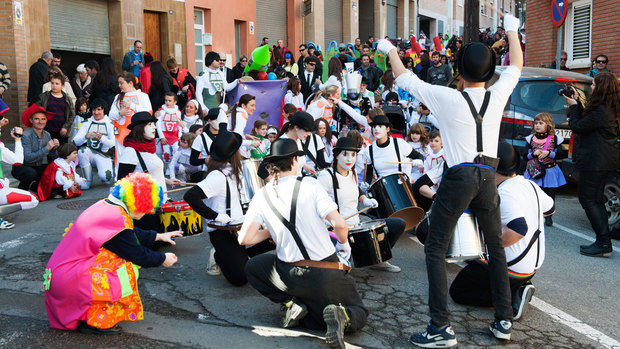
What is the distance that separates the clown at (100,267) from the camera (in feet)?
13.4

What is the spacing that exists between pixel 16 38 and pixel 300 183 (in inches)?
471

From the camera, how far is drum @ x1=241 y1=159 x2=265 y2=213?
226 inches

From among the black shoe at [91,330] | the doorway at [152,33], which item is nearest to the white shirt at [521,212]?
the black shoe at [91,330]

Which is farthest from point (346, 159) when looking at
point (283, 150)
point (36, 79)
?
point (36, 79)

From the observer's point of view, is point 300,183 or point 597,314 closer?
point 300,183

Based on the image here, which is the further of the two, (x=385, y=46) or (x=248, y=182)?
(x=248, y=182)

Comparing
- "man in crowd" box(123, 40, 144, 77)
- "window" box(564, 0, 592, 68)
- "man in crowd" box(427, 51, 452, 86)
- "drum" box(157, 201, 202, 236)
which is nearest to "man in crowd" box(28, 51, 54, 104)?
"man in crowd" box(123, 40, 144, 77)

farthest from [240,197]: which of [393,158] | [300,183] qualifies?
[393,158]

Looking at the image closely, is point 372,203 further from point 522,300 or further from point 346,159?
point 522,300

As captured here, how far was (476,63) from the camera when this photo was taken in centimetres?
408

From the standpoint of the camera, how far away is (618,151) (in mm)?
6512

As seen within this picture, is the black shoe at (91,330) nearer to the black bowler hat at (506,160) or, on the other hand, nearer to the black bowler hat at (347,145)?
the black bowler hat at (347,145)

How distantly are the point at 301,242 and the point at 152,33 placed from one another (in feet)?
51.8

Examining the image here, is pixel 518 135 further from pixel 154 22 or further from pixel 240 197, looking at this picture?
pixel 154 22
